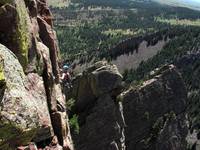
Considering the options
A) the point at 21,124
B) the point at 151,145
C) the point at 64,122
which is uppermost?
the point at 21,124

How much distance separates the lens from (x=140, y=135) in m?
110

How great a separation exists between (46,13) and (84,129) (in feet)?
115

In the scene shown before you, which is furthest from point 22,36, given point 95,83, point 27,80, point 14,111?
point 95,83

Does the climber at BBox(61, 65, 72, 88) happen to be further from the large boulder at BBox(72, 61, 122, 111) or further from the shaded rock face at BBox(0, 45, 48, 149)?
the shaded rock face at BBox(0, 45, 48, 149)

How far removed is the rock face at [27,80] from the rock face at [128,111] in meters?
32.0

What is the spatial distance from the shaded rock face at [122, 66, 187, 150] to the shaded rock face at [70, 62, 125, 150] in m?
15.7

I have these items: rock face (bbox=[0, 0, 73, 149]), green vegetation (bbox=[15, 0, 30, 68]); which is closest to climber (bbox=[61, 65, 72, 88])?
rock face (bbox=[0, 0, 73, 149])

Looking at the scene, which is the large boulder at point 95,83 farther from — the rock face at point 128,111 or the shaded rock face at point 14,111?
the shaded rock face at point 14,111

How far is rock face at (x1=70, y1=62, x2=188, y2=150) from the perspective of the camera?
92.6 meters

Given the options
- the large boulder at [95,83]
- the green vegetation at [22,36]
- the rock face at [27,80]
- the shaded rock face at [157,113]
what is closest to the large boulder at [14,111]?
the rock face at [27,80]

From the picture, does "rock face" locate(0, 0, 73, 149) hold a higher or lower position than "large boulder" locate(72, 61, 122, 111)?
higher

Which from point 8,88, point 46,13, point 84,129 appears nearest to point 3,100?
point 8,88

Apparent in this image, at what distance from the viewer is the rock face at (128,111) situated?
9256 cm

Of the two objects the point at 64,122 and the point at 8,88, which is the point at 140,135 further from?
the point at 8,88
